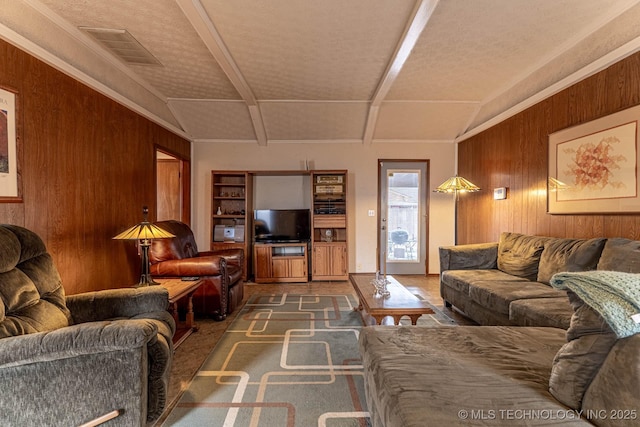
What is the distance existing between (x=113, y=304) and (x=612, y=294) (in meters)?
2.45

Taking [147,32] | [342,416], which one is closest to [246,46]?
[147,32]

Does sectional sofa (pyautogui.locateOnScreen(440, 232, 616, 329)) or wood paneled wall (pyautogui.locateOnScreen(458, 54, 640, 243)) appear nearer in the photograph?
sectional sofa (pyautogui.locateOnScreen(440, 232, 616, 329))

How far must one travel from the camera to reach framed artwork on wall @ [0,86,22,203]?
1996 millimetres

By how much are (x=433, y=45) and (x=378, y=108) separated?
1.56 metres

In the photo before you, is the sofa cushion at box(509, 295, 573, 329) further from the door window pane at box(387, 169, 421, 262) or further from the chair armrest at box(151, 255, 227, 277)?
the door window pane at box(387, 169, 421, 262)

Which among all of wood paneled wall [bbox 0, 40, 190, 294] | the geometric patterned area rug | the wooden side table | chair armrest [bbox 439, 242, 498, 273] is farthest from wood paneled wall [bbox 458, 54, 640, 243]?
wood paneled wall [bbox 0, 40, 190, 294]

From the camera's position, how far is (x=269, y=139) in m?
5.25

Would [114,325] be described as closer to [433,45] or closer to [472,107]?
[433,45]

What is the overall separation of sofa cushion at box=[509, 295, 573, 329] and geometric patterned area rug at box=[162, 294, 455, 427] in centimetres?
93

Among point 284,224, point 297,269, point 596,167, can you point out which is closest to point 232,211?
point 284,224

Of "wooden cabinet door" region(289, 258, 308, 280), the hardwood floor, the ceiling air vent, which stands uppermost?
the ceiling air vent

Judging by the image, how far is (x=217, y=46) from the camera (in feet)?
8.98

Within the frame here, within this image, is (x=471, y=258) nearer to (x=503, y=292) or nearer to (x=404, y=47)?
(x=503, y=292)

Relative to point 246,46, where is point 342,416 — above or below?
below
